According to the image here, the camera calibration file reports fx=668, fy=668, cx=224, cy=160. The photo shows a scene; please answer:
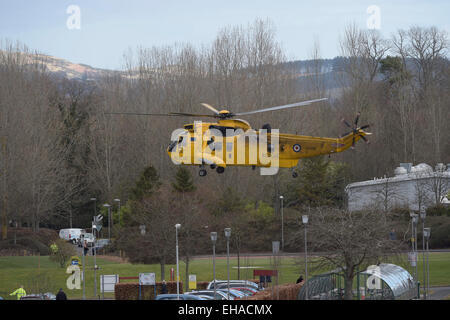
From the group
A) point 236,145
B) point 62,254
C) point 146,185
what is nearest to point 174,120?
point 146,185

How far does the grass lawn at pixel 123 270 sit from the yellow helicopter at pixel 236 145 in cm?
684

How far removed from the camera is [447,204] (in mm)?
64438

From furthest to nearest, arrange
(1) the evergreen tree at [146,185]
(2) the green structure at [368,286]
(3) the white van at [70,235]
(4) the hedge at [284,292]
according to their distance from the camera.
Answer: (3) the white van at [70,235]
(1) the evergreen tree at [146,185]
(4) the hedge at [284,292]
(2) the green structure at [368,286]

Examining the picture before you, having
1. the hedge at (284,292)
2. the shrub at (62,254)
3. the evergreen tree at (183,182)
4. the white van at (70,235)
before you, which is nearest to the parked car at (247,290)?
the hedge at (284,292)

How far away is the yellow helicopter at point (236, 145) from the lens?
33500 mm

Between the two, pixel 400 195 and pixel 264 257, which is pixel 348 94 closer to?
pixel 400 195

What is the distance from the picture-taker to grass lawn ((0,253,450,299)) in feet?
131

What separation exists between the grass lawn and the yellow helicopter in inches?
269

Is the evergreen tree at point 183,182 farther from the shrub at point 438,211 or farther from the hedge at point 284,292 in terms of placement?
the hedge at point 284,292

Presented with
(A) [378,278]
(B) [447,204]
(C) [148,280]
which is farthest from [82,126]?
(A) [378,278]

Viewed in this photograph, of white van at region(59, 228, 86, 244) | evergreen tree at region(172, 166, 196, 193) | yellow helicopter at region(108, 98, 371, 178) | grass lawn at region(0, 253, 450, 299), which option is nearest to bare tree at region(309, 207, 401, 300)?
yellow helicopter at region(108, 98, 371, 178)

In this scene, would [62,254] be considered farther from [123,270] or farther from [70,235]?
[70,235]
